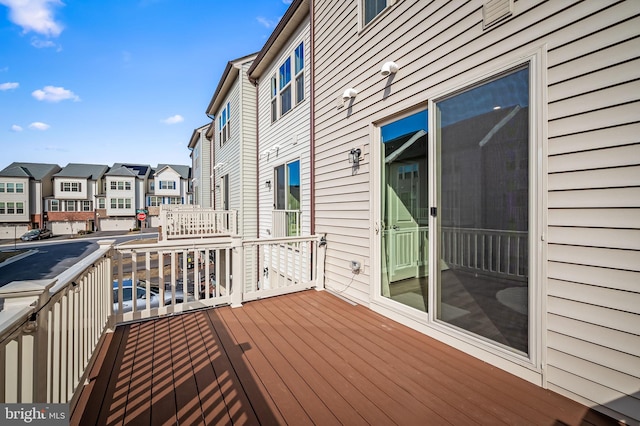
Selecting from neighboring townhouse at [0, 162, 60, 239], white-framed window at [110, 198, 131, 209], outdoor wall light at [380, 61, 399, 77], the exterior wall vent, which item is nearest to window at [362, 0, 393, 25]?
outdoor wall light at [380, 61, 399, 77]

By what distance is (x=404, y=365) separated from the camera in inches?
85.8

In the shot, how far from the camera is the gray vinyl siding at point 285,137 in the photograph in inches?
214

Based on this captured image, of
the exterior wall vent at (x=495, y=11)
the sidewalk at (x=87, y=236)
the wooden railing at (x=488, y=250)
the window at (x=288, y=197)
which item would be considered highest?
the exterior wall vent at (x=495, y=11)

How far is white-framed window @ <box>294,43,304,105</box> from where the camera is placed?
18.8 feet

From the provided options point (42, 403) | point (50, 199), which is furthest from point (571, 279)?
point (50, 199)

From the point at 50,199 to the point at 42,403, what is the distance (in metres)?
44.1

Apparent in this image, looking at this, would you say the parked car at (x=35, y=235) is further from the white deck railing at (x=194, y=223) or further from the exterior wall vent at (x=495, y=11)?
the exterior wall vent at (x=495, y=11)

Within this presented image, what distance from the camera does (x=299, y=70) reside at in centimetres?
586

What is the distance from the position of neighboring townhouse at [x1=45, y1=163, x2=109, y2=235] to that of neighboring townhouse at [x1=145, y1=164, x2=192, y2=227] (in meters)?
5.85

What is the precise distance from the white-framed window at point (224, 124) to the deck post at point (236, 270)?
787cm

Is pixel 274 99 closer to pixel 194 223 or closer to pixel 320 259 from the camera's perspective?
pixel 194 223

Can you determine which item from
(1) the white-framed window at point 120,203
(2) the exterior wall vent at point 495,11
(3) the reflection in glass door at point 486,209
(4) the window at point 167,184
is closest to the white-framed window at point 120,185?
(1) the white-framed window at point 120,203

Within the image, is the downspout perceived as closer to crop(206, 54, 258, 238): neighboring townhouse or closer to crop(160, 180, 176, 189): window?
crop(206, 54, 258, 238): neighboring townhouse

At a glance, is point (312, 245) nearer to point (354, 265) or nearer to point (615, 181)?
point (354, 265)
